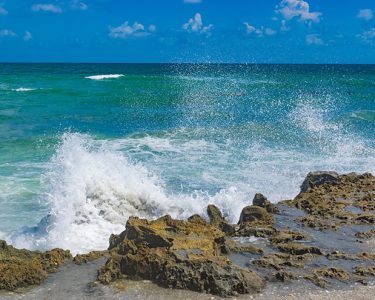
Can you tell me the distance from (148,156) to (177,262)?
12027 mm

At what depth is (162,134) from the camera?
25.6 meters

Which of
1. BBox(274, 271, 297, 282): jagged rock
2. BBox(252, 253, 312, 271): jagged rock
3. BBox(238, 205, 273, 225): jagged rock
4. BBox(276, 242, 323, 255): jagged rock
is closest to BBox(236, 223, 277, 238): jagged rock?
BBox(238, 205, 273, 225): jagged rock

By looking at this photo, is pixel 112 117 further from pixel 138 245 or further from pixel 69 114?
pixel 138 245

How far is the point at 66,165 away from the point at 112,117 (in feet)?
56.9

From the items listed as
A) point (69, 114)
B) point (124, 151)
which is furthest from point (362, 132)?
point (69, 114)

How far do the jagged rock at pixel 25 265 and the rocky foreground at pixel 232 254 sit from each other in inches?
0.6

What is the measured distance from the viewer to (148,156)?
66.3 ft

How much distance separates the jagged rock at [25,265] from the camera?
8.12m

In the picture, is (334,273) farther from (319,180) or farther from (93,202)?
(93,202)

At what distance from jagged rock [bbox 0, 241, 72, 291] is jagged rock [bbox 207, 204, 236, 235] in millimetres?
3204

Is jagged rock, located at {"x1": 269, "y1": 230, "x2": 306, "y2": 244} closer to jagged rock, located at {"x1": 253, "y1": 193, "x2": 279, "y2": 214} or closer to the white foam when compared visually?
jagged rock, located at {"x1": 253, "y1": 193, "x2": 279, "y2": 214}

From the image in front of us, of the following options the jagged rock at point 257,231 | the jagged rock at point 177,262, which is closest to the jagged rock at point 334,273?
the jagged rock at point 177,262

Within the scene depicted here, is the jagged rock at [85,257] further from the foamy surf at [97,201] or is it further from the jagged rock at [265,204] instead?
the jagged rock at [265,204]

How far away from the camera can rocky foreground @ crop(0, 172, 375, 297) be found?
26.8 ft
